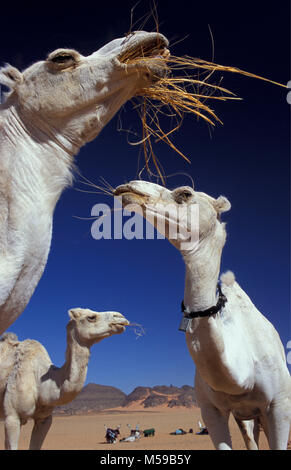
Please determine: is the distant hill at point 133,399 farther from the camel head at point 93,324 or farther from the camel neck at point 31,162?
the camel neck at point 31,162

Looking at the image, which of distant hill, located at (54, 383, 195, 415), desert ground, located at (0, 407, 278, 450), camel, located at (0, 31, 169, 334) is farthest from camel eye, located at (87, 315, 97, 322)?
distant hill, located at (54, 383, 195, 415)

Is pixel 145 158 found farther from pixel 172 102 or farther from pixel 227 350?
pixel 227 350

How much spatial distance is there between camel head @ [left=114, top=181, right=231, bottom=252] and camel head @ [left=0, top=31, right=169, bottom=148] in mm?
1701

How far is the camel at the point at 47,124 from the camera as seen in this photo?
71.1 inches

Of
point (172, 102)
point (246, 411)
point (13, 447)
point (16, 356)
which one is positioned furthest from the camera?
point (16, 356)

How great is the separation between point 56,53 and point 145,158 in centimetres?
125

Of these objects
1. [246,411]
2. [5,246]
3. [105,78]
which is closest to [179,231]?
[246,411]

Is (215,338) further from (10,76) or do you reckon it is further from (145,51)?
(10,76)

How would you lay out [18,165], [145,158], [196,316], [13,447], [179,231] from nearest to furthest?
[18,165] < [145,158] < [196,316] < [179,231] < [13,447]

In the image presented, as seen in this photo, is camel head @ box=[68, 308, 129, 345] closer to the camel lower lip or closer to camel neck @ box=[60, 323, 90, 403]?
camel neck @ box=[60, 323, 90, 403]

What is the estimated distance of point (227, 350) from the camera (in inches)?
153

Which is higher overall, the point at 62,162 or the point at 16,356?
the point at 16,356

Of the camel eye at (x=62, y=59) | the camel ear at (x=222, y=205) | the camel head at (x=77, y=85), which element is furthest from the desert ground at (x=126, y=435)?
the camel eye at (x=62, y=59)

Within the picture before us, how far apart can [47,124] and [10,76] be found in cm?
28
